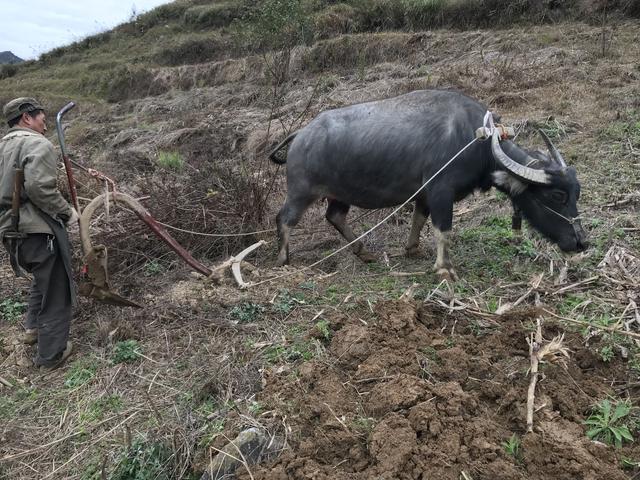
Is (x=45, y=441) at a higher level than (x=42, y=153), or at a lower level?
lower

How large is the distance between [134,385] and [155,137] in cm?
896

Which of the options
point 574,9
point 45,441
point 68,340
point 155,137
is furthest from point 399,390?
point 574,9

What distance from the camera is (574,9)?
12.6 meters

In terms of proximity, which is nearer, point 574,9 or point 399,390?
point 399,390

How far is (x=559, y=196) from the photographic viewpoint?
153 inches

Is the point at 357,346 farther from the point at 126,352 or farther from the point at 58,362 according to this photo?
the point at 58,362

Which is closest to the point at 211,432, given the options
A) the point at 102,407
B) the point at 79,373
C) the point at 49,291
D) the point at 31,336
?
the point at 102,407

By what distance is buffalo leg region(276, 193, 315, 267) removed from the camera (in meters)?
4.79

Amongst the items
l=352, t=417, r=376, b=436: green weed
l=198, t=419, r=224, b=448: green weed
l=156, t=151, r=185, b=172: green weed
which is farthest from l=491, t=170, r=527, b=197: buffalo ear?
l=156, t=151, r=185, b=172: green weed

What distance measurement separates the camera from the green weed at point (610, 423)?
7.73 ft

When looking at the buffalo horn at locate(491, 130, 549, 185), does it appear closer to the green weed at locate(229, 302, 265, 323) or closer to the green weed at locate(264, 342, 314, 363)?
the green weed at locate(264, 342, 314, 363)

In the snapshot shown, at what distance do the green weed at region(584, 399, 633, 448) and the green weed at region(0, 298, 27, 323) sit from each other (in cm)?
427

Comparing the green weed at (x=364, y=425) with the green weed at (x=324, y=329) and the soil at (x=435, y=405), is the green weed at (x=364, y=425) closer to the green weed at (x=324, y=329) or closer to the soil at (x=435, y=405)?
the soil at (x=435, y=405)

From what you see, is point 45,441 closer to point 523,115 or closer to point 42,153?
point 42,153
